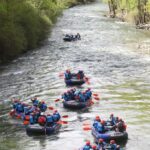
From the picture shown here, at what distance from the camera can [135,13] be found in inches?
3669

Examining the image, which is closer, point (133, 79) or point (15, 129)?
point (15, 129)

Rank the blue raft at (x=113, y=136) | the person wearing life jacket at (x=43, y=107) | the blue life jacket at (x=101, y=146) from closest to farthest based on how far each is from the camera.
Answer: the blue life jacket at (x=101, y=146), the blue raft at (x=113, y=136), the person wearing life jacket at (x=43, y=107)

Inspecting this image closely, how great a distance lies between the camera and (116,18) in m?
104

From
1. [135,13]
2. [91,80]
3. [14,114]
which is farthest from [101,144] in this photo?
[135,13]

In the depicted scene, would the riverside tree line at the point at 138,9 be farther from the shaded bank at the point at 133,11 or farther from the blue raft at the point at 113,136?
the blue raft at the point at 113,136

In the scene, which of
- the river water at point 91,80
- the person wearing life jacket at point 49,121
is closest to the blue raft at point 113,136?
the river water at point 91,80

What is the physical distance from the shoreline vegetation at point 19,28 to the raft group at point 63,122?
18.2 m

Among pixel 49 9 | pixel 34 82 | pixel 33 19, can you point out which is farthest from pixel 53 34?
pixel 34 82

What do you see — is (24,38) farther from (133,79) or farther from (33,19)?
(133,79)

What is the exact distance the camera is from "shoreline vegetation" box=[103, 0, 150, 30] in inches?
3447

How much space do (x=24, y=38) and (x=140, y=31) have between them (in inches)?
1071

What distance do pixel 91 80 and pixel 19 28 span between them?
1778 cm

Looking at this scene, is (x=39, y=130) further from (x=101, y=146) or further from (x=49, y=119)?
(x=101, y=146)

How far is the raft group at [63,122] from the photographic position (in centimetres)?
3086
